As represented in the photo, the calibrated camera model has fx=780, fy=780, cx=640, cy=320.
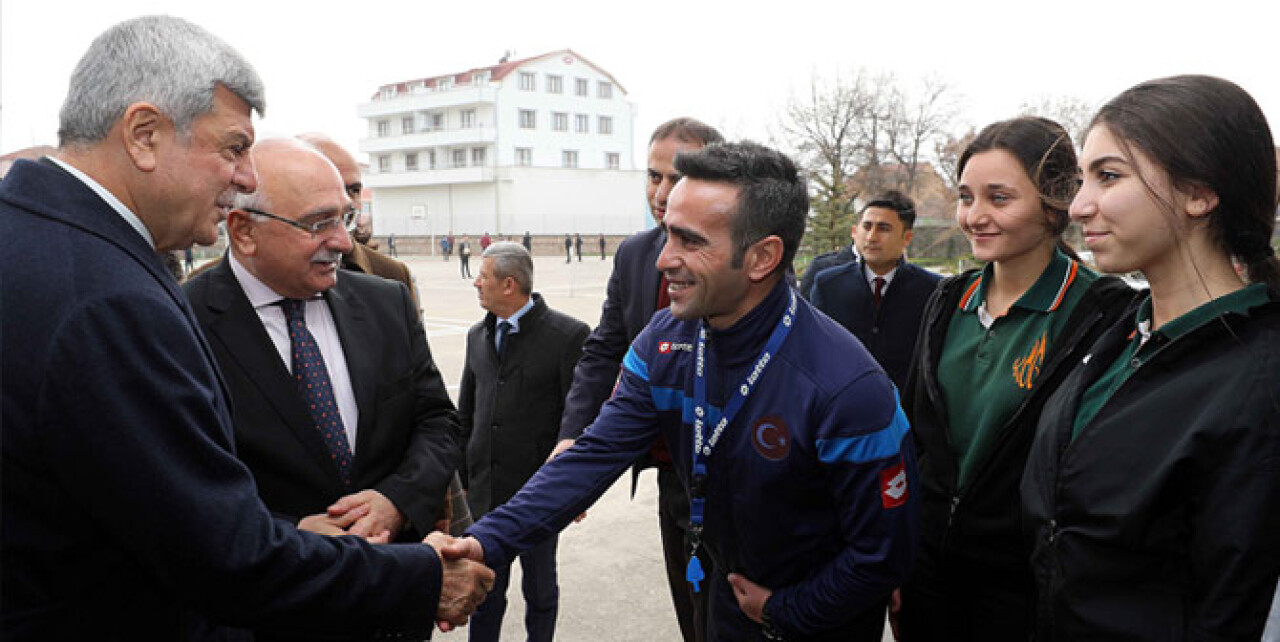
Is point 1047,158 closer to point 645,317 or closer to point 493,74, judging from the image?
point 645,317

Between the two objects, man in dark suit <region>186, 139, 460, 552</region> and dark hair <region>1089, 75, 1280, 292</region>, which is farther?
man in dark suit <region>186, 139, 460, 552</region>

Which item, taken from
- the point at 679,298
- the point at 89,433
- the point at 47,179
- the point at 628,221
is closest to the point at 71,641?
the point at 89,433

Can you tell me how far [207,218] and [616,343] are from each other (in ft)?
6.88

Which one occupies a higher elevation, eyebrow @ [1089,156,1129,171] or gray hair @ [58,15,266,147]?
gray hair @ [58,15,266,147]

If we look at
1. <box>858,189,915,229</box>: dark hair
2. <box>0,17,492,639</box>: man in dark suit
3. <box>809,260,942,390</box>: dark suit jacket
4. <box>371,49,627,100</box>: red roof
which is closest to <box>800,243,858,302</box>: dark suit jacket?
<box>858,189,915,229</box>: dark hair

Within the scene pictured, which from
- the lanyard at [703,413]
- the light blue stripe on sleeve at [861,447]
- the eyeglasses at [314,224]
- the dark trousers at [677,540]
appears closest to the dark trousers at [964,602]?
the light blue stripe on sleeve at [861,447]

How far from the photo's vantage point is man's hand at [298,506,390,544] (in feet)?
7.59

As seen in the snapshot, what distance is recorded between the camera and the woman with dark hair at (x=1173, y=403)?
1.59 meters

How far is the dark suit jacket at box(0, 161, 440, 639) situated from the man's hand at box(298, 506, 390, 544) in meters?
0.52

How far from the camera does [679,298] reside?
2.44 metres

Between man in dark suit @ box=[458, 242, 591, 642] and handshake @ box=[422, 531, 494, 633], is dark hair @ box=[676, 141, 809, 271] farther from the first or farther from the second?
man in dark suit @ box=[458, 242, 591, 642]

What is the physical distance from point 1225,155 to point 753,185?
3.82 ft

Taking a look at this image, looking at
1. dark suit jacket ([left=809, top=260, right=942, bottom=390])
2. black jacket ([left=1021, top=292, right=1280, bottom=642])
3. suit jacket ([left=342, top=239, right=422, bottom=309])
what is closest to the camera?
black jacket ([left=1021, top=292, right=1280, bottom=642])

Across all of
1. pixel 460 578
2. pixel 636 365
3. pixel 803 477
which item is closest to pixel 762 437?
pixel 803 477
